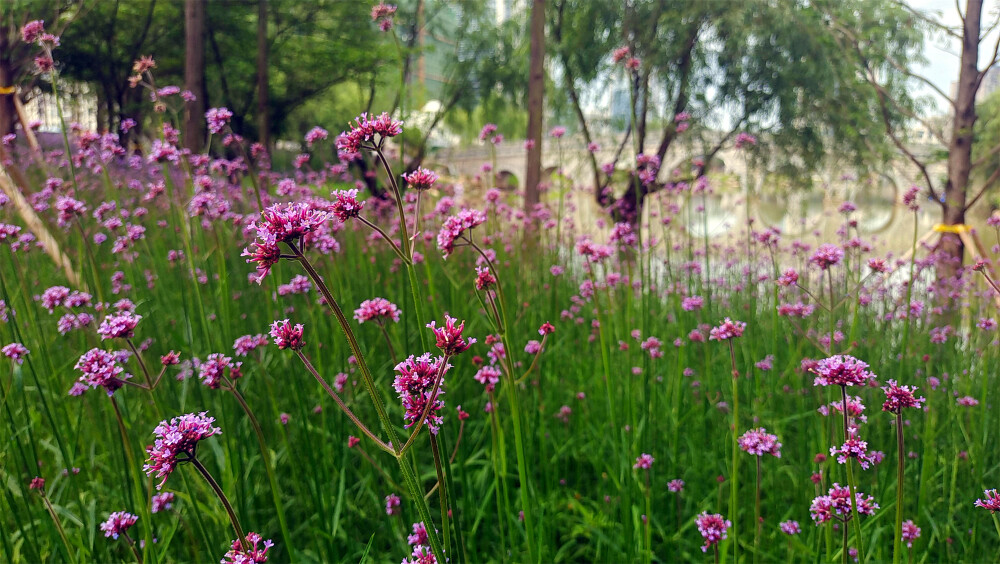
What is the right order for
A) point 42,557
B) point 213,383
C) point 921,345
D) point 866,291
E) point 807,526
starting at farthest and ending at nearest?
point 866,291, point 921,345, point 807,526, point 42,557, point 213,383

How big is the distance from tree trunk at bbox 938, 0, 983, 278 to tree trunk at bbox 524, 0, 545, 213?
180 inches

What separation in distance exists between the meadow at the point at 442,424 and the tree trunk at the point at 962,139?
247cm

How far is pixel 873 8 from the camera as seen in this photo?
966cm

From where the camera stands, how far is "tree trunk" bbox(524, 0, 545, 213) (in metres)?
7.74

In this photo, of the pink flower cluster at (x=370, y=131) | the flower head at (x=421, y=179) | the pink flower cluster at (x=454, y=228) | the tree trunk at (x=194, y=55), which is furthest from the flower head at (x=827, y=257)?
the tree trunk at (x=194, y=55)

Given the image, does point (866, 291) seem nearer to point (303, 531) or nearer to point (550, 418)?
point (550, 418)

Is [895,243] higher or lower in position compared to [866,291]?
lower

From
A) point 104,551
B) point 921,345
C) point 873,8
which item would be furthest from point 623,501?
point 873,8

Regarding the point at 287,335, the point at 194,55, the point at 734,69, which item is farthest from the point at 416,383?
the point at 734,69

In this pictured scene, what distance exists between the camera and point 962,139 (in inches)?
221

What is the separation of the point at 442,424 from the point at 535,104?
24.4ft

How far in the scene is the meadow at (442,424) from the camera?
1319 millimetres

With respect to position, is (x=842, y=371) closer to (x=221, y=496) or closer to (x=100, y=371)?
(x=221, y=496)

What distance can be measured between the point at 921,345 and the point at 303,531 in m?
4.06
